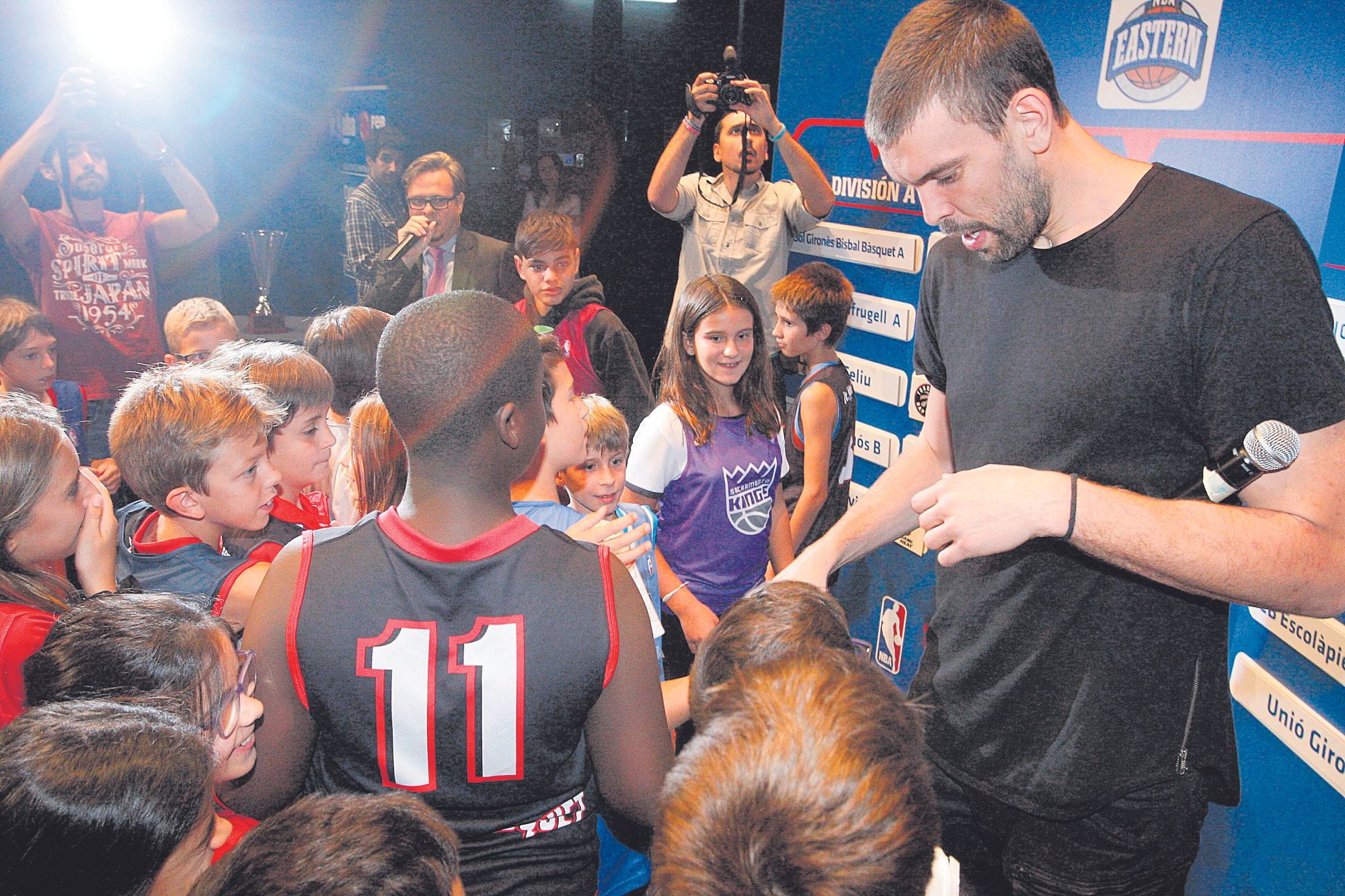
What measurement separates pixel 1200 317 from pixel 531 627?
1.12m

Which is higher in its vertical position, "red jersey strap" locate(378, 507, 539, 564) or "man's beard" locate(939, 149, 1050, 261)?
"man's beard" locate(939, 149, 1050, 261)

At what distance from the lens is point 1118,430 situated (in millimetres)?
1398

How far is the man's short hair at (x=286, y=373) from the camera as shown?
7.90ft

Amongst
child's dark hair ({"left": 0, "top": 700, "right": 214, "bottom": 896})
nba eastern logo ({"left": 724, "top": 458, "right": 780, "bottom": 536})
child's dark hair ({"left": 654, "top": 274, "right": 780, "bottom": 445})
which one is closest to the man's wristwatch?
child's dark hair ({"left": 654, "top": 274, "right": 780, "bottom": 445})

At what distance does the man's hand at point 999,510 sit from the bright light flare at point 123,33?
6.07m

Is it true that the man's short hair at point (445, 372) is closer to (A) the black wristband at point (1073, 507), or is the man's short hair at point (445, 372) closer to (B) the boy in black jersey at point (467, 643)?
(B) the boy in black jersey at point (467, 643)

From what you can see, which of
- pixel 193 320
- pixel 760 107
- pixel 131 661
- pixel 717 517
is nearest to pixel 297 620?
pixel 131 661

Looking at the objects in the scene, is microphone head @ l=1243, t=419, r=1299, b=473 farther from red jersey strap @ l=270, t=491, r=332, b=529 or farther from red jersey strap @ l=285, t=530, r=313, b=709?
red jersey strap @ l=270, t=491, r=332, b=529

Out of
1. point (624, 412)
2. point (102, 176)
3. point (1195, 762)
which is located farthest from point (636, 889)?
point (102, 176)

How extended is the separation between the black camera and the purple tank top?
7.38 ft

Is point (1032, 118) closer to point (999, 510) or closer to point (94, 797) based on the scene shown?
point (999, 510)

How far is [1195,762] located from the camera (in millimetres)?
1429

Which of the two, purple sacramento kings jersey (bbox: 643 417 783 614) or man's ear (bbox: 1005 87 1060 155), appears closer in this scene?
man's ear (bbox: 1005 87 1060 155)

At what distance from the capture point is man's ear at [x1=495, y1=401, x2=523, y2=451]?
138cm
